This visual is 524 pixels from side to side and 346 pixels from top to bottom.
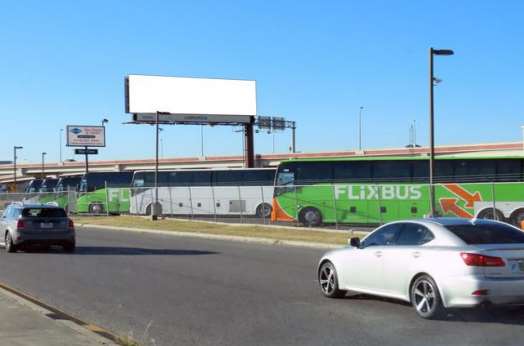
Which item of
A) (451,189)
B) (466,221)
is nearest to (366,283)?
(466,221)

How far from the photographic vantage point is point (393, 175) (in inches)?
1296

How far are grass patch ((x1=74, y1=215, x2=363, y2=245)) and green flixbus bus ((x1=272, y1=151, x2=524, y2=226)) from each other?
2.62 metres

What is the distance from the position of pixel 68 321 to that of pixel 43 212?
13.5 m

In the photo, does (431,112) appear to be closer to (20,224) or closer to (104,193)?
(20,224)

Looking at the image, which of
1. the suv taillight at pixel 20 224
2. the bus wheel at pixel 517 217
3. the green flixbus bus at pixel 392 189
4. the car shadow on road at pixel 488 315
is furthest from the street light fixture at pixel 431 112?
the car shadow on road at pixel 488 315

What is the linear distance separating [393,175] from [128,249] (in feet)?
48.2

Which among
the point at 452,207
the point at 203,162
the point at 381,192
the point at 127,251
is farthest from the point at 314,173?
Result: the point at 203,162

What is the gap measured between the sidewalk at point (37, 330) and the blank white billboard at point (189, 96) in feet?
195

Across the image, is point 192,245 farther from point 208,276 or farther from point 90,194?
point 90,194

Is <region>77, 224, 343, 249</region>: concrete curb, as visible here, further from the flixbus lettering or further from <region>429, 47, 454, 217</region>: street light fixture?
the flixbus lettering

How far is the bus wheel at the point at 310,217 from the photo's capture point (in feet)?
107

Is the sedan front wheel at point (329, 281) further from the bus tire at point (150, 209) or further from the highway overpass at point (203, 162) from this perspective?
the highway overpass at point (203, 162)

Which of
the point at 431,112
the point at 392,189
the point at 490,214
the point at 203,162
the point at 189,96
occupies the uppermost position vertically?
the point at 189,96

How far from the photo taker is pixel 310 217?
32938 millimetres
